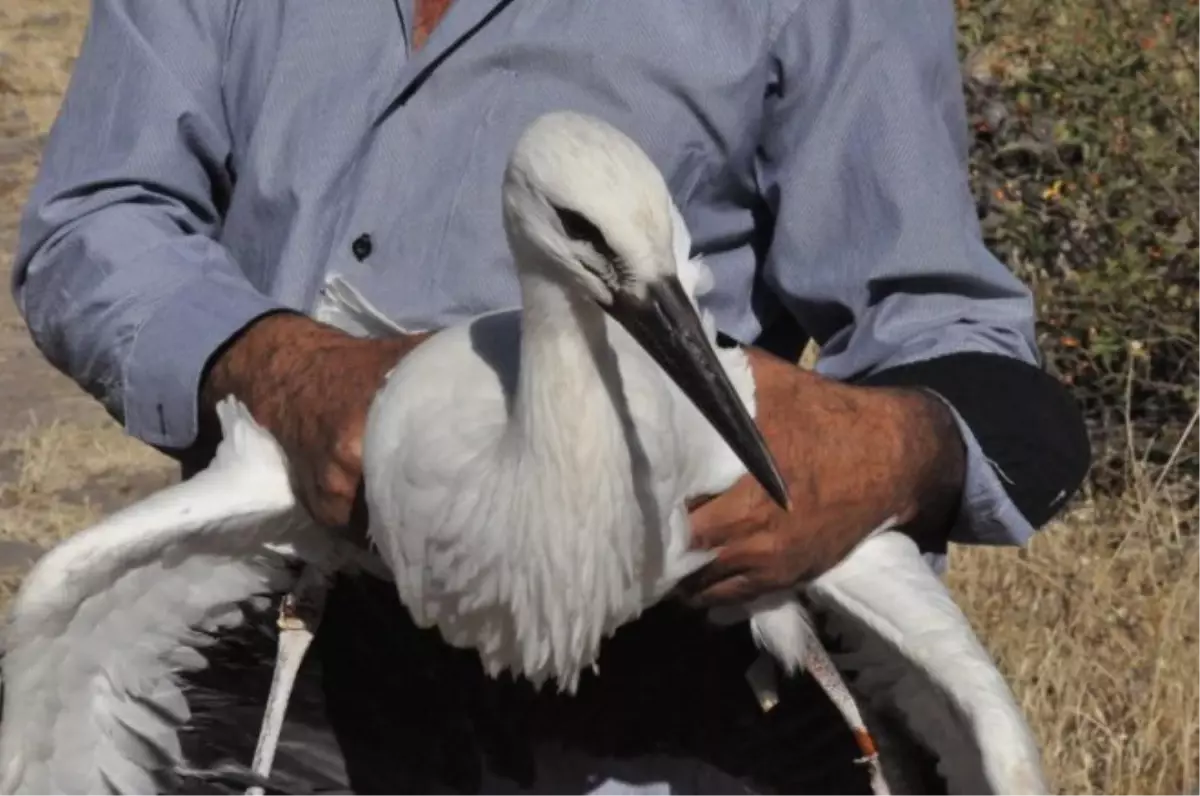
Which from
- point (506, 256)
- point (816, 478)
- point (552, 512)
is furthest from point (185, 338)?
point (816, 478)

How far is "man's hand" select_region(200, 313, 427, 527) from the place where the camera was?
9.05 feet

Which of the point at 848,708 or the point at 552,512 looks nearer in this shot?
the point at 552,512

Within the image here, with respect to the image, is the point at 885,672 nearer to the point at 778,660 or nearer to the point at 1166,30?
the point at 778,660

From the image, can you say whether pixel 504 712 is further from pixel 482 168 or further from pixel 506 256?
pixel 482 168

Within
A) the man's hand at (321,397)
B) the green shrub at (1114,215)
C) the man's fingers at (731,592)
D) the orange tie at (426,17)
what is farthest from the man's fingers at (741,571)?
the green shrub at (1114,215)

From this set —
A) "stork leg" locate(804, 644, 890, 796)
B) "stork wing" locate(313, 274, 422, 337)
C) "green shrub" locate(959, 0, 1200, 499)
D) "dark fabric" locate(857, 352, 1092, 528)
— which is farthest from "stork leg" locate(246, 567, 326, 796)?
"green shrub" locate(959, 0, 1200, 499)

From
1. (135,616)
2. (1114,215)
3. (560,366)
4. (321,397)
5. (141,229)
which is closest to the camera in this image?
(560,366)

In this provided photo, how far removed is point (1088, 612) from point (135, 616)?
2649 millimetres

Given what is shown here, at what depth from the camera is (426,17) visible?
290 cm

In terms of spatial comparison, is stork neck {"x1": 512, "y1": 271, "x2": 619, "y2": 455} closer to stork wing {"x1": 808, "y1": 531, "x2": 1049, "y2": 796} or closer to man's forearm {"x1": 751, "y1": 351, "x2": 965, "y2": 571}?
man's forearm {"x1": 751, "y1": 351, "x2": 965, "y2": 571}

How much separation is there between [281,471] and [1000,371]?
33.1 inches

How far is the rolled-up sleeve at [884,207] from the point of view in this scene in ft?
9.23

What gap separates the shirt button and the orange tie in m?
0.23

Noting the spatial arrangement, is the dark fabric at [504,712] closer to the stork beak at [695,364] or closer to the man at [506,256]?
the man at [506,256]
